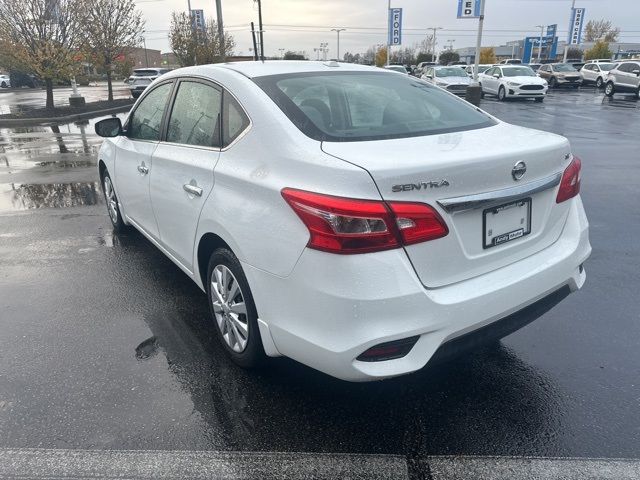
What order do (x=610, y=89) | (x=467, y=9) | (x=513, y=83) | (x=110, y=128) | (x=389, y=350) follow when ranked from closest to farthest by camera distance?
(x=389, y=350), (x=110, y=128), (x=467, y=9), (x=513, y=83), (x=610, y=89)

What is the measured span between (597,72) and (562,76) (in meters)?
2.40

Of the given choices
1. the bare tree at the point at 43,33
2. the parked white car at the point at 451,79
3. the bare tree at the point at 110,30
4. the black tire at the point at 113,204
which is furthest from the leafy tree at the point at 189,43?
the black tire at the point at 113,204

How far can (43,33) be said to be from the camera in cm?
1772

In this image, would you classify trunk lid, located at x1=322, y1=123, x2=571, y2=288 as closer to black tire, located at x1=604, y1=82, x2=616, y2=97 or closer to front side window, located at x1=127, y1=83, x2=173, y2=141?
front side window, located at x1=127, y1=83, x2=173, y2=141

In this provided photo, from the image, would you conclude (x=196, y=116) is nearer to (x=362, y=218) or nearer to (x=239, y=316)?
(x=239, y=316)

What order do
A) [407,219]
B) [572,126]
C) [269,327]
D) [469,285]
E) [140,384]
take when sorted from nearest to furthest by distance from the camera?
1. [407,219]
2. [469,285]
3. [269,327]
4. [140,384]
5. [572,126]

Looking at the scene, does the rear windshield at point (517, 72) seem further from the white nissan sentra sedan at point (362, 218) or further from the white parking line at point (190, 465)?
the white parking line at point (190, 465)

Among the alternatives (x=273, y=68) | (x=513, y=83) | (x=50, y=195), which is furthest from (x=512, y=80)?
(x=273, y=68)

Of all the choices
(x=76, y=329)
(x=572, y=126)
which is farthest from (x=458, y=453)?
(x=572, y=126)

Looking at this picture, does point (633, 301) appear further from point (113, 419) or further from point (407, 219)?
point (113, 419)

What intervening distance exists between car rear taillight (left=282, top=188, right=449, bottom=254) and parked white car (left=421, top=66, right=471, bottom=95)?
933 inches

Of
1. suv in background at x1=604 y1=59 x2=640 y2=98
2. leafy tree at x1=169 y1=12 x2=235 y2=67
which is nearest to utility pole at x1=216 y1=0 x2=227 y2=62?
leafy tree at x1=169 y1=12 x2=235 y2=67

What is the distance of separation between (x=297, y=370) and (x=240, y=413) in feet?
1.54

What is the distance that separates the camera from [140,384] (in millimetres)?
2881
